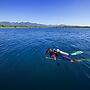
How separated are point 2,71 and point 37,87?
5.64m

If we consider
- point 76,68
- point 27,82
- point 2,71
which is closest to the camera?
point 27,82

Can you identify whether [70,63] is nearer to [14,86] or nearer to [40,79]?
[40,79]

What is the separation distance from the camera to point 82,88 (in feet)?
40.0

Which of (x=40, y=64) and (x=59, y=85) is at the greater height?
(x=59, y=85)

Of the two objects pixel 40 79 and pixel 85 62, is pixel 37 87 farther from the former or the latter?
pixel 85 62

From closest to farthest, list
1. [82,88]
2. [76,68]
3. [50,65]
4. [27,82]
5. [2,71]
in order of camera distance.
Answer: [82,88] → [27,82] → [2,71] → [76,68] → [50,65]

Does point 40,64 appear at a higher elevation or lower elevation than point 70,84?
lower

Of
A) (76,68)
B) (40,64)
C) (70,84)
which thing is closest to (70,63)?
(76,68)

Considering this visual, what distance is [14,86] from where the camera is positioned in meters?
12.4

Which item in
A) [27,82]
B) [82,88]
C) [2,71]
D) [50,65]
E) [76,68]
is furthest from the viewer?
A: [50,65]

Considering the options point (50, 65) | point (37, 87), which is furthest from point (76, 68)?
point (37, 87)

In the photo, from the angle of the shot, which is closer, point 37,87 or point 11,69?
point 37,87

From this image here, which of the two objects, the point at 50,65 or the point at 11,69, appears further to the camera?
the point at 50,65

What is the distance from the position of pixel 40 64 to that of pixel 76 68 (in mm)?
4991
